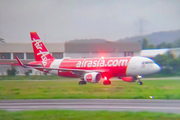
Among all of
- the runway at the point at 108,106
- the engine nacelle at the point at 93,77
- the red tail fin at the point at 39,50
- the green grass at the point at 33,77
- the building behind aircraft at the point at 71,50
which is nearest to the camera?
the runway at the point at 108,106

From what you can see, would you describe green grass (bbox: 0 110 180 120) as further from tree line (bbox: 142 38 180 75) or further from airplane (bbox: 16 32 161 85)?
tree line (bbox: 142 38 180 75)

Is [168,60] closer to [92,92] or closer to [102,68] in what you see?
[102,68]

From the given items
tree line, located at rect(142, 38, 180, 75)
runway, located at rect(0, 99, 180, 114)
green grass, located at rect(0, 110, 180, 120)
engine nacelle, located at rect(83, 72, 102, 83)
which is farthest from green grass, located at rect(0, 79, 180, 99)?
tree line, located at rect(142, 38, 180, 75)

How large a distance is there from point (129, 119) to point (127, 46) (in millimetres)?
23984

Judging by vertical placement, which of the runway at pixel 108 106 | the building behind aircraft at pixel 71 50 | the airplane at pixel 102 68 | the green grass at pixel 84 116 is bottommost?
the runway at pixel 108 106

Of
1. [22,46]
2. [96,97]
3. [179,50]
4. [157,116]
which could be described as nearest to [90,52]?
[22,46]

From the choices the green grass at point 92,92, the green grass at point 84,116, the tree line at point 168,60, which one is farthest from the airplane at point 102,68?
the green grass at point 84,116

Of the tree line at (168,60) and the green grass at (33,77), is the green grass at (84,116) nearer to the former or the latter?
the green grass at (33,77)

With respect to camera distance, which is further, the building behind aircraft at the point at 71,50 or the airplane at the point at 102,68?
the building behind aircraft at the point at 71,50

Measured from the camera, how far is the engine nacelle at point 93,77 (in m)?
27.8

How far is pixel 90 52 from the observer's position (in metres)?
35.0

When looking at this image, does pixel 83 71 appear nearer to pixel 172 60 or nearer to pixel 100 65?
pixel 100 65

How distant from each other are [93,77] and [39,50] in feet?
31.1

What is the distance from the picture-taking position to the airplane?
27906 millimetres
